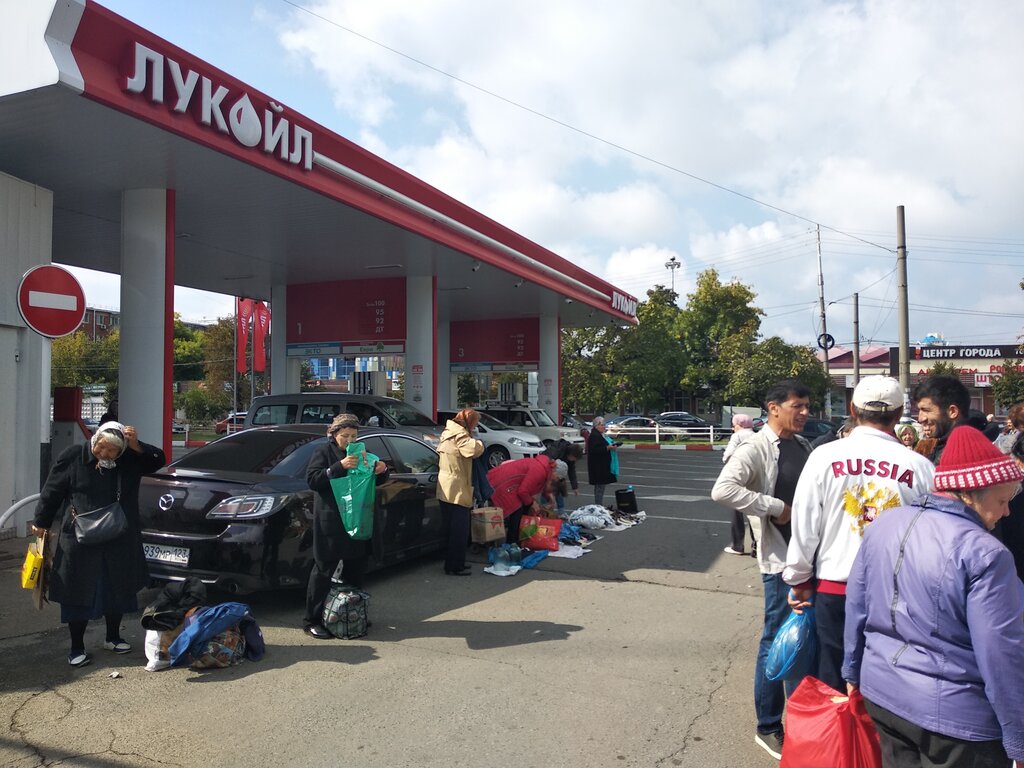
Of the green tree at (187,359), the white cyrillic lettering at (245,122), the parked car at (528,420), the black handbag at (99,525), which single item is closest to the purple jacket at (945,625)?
the black handbag at (99,525)

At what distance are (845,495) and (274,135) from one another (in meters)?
7.94

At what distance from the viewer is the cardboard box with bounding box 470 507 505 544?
7777 mm

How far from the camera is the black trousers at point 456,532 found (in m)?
7.22

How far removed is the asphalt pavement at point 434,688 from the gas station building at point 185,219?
11.4ft

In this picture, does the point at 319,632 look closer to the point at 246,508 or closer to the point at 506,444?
the point at 246,508

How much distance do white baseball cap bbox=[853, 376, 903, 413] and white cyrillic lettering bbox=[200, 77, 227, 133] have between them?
7192 mm

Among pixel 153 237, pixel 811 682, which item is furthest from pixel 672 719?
pixel 153 237

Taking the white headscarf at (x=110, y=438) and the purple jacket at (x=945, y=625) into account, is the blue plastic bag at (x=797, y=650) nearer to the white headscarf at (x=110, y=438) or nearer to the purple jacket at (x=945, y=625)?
the purple jacket at (x=945, y=625)

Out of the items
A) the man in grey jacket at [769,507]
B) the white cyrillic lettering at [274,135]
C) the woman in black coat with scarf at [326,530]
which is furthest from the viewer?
the white cyrillic lettering at [274,135]

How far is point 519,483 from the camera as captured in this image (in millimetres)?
8359

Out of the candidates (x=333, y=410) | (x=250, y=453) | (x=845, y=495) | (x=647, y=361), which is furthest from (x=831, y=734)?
(x=647, y=361)

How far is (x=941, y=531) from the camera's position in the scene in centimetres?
219

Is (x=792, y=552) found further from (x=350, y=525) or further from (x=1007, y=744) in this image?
(x=350, y=525)

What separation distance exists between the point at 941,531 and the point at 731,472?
1551 mm
